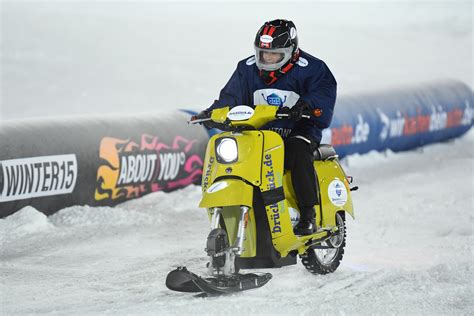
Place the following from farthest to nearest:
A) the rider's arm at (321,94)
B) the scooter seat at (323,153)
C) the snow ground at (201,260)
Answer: the scooter seat at (323,153) < the rider's arm at (321,94) < the snow ground at (201,260)

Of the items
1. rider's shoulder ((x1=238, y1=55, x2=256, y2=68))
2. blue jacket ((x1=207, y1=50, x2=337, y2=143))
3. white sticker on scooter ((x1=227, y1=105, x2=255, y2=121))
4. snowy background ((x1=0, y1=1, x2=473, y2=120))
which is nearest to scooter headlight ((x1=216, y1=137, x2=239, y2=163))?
white sticker on scooter ((x1=227, y1=105, x2=255, y2=121))

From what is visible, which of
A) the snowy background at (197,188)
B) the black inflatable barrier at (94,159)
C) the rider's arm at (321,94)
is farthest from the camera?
the black inflatable barrier at (94,159)

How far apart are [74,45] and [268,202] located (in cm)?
1886

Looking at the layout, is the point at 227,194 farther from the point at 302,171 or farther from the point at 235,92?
the point at 235,92

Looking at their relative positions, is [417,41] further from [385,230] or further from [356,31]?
[385,230]

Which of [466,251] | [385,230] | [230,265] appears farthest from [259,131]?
[385,230]

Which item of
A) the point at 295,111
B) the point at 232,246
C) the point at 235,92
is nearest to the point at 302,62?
the point at 235,92

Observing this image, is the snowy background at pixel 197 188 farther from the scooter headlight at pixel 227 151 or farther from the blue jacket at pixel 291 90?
the blue jacket at pixel 291 90

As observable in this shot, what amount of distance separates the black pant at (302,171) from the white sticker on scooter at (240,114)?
57 centimetres

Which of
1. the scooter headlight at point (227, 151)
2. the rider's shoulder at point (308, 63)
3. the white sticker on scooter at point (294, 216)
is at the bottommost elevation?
the white sticker on scooter at point (294, 216)

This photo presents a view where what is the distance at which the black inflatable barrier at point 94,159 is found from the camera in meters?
8.84

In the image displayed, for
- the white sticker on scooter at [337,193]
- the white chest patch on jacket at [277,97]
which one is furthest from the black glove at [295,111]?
the white sticker on scooter at [337,193]

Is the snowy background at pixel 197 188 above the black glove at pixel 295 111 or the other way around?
the other way around

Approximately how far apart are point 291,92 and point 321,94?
10.4 inches
